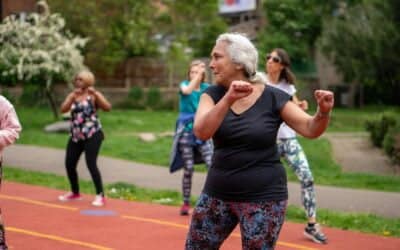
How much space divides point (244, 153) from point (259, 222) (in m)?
0.40

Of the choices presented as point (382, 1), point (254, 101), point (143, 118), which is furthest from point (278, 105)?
point (143, 118)

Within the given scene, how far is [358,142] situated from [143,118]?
10419 millimetres

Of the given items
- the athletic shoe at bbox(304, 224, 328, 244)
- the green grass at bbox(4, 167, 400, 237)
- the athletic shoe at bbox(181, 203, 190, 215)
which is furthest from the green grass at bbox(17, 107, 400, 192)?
the athletic shoe at bbox(304, 224, 328, 244)

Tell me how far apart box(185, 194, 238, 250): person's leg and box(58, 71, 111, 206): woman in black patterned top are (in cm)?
524

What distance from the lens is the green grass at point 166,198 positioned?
8.59 m

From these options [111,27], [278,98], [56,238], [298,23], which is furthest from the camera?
[298,23]

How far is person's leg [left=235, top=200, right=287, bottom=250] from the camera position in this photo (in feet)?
14.3

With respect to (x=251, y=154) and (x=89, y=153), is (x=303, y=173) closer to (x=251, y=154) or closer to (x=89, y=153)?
(x=89, y=153)

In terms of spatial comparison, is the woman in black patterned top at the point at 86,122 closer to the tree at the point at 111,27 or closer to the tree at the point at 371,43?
the tree at the point at 371,43

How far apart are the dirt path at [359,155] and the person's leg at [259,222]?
9.32 meters

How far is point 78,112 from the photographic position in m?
9.62

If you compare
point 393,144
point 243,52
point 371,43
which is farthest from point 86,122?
point 371,43

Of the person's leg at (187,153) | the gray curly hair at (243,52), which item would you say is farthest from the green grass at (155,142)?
the gray curly hair at (243,52)

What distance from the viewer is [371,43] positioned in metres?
22.1
